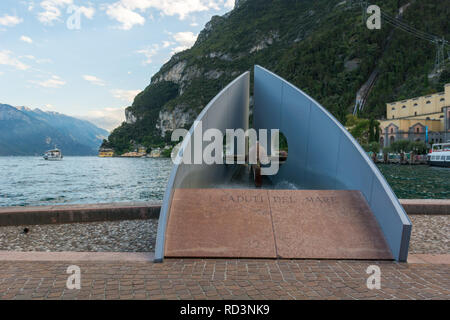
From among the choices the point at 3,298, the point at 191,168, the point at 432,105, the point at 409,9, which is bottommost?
the point at 3,298

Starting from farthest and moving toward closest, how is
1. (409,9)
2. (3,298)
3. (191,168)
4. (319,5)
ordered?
(319,5) → (409,9) → (191,168) → (3,298)

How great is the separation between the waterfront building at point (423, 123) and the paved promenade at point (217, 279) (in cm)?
6068

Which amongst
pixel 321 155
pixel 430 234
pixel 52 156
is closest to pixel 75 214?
pixel 321 155

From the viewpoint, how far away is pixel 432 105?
2368 inches

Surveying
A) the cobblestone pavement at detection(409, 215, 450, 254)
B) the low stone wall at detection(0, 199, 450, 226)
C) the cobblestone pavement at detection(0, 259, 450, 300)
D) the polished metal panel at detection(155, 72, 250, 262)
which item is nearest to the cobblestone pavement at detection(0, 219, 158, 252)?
the low stone wall at detection(0, 199, 450, 226)

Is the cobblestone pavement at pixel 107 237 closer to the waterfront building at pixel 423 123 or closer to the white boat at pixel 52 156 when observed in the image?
the waterfront building at pixel 423 123

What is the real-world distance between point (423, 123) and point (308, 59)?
45632 mm

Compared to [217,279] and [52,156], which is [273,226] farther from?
[52,156]

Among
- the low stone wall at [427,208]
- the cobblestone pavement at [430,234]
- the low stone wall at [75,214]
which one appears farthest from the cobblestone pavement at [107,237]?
the low stone wall at [427,208]

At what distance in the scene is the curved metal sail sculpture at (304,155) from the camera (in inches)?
195

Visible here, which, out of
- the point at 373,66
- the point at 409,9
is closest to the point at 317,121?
the point at 373,66
